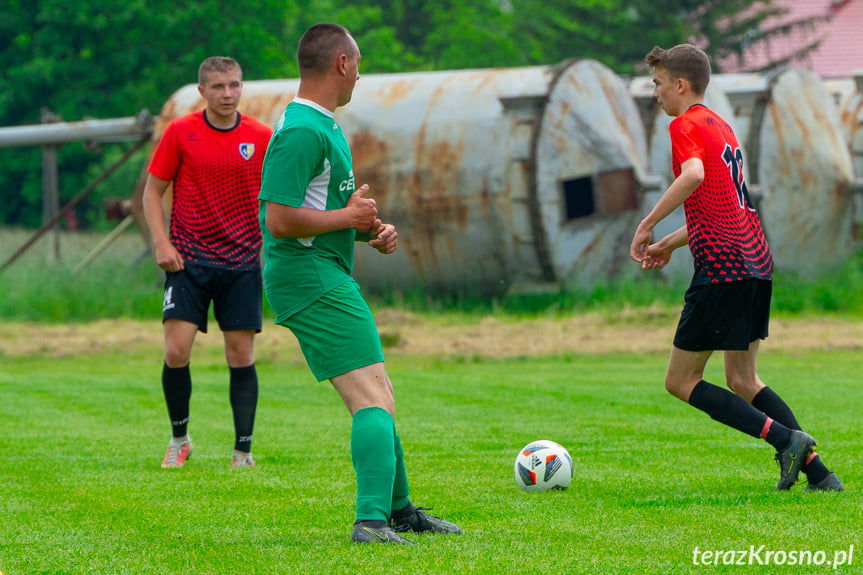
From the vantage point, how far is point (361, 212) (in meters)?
4.58

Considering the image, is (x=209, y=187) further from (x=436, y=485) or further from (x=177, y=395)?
(x=436, y=485)

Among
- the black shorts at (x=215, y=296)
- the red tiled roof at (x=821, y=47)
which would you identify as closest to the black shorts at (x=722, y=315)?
the black shorts at (x=215, y=296)

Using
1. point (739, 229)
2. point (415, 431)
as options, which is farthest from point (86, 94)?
point (739, 229)

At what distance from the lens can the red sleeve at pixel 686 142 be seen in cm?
556

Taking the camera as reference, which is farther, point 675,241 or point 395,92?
point 395,92

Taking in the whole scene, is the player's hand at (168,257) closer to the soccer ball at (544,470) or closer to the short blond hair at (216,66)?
the short blond hair at (216,66)

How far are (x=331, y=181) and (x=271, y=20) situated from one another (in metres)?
38.2

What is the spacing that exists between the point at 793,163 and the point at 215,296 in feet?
48.7

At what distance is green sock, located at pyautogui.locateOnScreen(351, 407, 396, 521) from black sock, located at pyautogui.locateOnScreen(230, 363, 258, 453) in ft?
7.96

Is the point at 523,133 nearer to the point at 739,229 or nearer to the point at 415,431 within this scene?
the point at 415,431

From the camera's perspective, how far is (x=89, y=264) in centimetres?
2023

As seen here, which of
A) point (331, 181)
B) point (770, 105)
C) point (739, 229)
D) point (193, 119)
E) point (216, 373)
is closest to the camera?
point (331, 181)

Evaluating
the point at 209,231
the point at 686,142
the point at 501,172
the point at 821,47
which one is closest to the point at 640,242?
the point at 686,142

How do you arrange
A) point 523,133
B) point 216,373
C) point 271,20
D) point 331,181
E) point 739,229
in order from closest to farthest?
point 331,181
point 739,229
point 216,373
point 523,133
point 271,20
